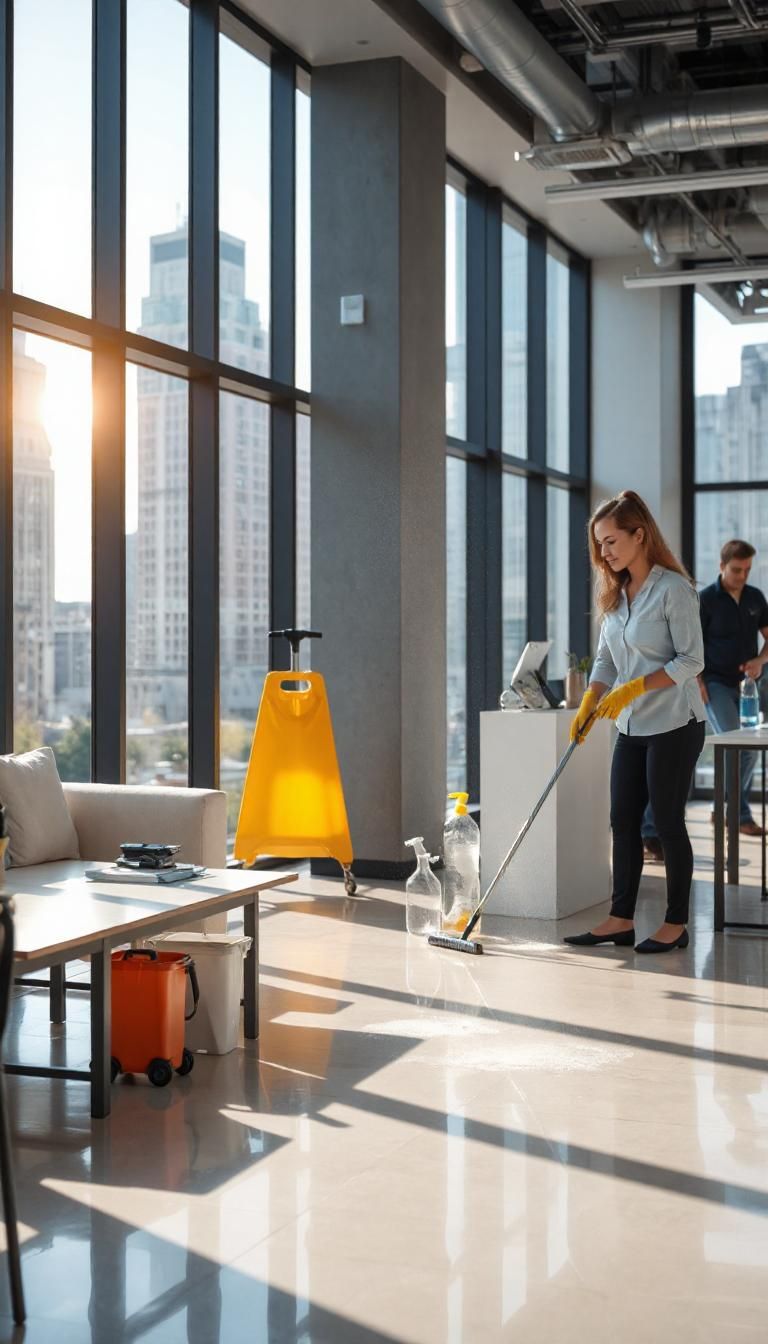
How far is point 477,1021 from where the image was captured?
4242 millimetres

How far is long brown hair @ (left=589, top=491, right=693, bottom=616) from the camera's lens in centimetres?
518

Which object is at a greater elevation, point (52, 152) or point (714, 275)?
point (714, 275)

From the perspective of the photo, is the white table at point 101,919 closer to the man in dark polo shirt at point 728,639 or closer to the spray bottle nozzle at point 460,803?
the spray bottle nozzle at point 460,803

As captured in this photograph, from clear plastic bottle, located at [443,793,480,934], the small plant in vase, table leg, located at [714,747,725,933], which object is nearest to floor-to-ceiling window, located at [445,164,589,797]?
the small plant in vase

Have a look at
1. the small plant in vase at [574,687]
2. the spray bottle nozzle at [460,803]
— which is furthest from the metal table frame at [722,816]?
the spray bottle nozzle at [460,803]

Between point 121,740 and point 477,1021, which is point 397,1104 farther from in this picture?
point 121,740

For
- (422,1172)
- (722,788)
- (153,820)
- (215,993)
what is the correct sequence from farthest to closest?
(722,788) → (153,820) → (215,993) → (422,1172)

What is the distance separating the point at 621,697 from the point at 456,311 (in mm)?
4612

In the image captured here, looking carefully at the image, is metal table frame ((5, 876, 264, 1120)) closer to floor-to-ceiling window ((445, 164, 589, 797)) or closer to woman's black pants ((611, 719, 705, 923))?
woman's black pants ((611, 719, 705, 923))

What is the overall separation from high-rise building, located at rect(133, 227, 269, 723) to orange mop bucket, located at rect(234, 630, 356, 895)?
1.42ft

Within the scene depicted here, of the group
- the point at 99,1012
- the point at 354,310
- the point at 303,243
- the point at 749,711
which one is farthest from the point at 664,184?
the point at 99,1012

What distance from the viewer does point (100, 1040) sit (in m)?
3.39

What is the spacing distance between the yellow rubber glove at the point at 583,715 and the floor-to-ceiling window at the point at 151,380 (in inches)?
69.6

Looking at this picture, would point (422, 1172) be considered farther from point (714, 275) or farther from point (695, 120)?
point (714, 275)
